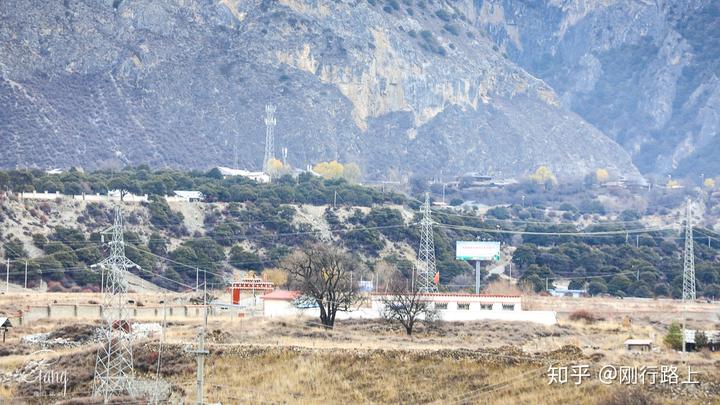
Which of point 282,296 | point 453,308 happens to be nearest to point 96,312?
point 282,296

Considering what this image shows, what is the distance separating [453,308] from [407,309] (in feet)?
26.5

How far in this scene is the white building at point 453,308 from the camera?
96.2 m

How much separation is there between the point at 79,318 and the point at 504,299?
23092 millimetres

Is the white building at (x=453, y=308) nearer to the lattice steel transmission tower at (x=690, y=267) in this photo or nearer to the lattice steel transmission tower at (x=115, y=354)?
the lattice steel transmission tower at (x=115, y=354)

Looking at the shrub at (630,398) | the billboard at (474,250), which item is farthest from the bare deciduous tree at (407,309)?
the billboard at (474,250)

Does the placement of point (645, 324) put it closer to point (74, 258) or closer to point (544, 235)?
point (74, 258)

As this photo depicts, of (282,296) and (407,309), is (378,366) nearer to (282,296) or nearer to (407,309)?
(407,309)

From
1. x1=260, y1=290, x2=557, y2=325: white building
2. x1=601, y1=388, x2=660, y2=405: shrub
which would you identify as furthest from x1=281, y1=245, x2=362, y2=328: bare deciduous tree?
x1=601, y1=388, x2=660, y2=405: shrub

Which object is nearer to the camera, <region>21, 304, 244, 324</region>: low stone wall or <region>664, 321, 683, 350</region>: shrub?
<region>664, 321, 683, 350</region>: shrub

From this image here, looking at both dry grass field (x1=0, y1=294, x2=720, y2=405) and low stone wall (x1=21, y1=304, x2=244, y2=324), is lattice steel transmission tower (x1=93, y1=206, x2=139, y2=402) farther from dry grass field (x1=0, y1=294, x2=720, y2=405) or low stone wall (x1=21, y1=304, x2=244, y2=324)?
low stone wall (x1=21, y1=304, x2=244, y2=324)

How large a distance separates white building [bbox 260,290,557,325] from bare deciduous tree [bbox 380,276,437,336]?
0.61 metres

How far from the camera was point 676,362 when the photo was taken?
7144 centimetres

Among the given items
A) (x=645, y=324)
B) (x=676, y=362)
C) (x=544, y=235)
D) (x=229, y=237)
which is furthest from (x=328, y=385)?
(x=544, y=235)

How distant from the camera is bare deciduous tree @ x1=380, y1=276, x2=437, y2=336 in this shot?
90.1 m
